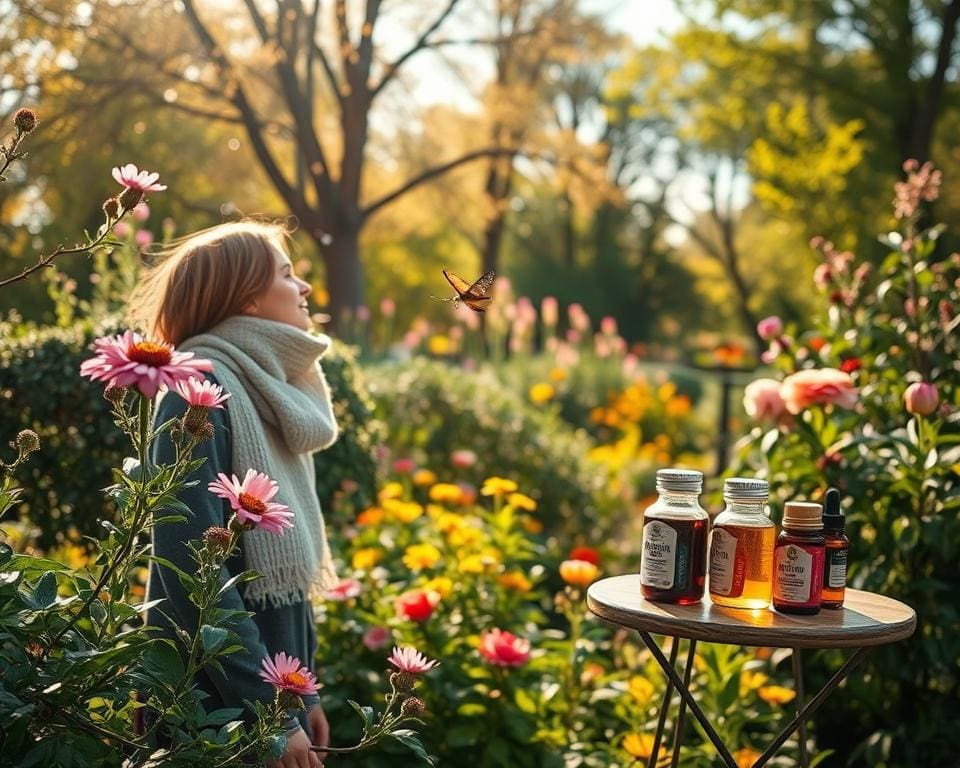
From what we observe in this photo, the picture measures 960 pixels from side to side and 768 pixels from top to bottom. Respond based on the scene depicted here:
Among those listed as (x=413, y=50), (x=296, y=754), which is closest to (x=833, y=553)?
(x=296, y=754)

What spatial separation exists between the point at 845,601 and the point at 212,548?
1.40m

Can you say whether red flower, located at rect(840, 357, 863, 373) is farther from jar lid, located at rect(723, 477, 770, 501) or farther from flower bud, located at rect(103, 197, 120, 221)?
flower bud, located at rect(103, 197, 120, 221)

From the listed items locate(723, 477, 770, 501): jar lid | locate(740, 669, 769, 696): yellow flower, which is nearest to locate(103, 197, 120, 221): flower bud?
locate(723, 477, 770, 501): jar lid

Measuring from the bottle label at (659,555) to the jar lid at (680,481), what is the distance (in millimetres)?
70

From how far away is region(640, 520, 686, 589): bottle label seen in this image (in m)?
2.00

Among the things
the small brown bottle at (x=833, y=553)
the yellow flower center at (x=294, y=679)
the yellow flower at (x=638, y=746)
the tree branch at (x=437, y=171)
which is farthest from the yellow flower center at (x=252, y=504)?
the tree branch at (x=437, y=171)

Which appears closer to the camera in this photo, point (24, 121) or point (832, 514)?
point (24, 121)

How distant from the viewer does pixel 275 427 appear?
83.6 inches

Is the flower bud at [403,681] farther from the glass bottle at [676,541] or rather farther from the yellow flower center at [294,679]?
the glass bottle at [676,541]

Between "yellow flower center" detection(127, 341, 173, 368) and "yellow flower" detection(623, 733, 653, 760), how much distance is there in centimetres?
178

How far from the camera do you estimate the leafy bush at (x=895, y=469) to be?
2941mm

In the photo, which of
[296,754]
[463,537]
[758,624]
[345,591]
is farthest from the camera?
[463,537]

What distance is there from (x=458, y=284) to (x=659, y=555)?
2.44 feet

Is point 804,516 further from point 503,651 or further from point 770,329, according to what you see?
point 770,329
